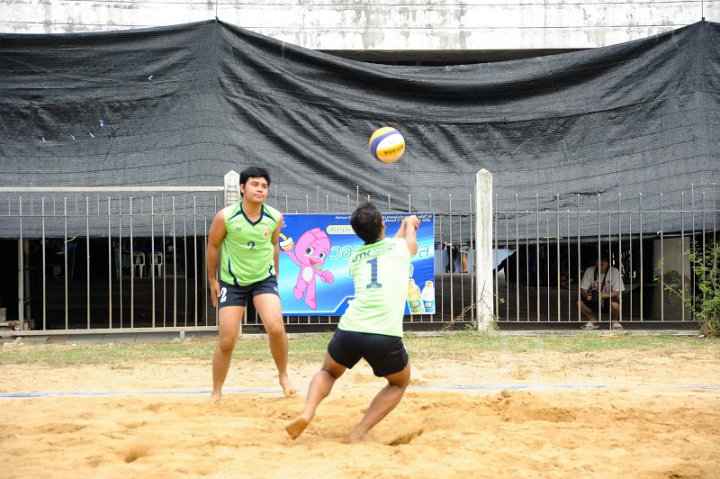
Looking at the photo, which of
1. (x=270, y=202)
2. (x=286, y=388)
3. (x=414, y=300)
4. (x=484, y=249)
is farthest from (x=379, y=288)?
(x=484, y=249)

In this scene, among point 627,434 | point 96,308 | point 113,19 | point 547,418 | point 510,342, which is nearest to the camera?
point 627,434

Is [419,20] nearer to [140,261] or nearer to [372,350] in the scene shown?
[140,261]

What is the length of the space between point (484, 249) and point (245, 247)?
18.5 ft

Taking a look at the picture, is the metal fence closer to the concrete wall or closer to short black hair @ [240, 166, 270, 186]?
the concrete wall

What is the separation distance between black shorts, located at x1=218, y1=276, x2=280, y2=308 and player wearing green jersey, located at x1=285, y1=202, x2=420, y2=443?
1621 mm

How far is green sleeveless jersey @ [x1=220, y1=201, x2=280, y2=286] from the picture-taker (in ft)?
20.5

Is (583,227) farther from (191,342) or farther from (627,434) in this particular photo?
(627,434)

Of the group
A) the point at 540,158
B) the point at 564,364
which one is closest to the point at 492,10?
the point at 540,158

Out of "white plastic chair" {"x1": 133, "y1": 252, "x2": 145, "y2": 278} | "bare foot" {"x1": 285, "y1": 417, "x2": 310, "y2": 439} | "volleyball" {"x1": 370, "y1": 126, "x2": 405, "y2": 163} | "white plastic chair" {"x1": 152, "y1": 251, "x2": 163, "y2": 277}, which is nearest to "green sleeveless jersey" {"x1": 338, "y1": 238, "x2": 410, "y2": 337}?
"bare foot" {"x1": 285, "y1": 417, "x2": 310, "y2": 439}

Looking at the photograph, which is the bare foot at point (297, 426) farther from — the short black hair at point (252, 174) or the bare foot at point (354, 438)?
the short black hair at point (252, 174)

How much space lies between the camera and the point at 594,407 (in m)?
5.84

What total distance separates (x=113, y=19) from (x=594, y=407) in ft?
36.1

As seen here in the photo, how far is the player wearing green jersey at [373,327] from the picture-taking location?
4664 millimetres

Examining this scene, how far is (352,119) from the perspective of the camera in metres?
11.7
